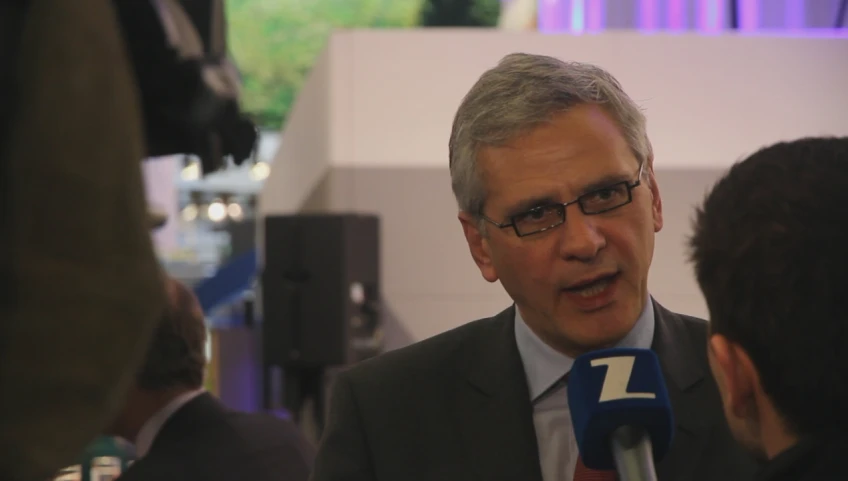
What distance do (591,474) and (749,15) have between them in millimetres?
5432

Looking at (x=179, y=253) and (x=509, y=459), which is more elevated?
(x=509, y=459)

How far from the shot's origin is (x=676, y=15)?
21.7 ft

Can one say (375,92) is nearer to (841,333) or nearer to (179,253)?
(841,333)

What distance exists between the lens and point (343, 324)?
5.48 metres

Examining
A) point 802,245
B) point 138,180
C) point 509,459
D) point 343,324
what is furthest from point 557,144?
point 343,324

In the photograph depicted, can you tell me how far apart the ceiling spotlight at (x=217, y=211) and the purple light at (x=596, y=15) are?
1732cm

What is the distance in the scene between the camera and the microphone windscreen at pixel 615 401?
113 centimetres

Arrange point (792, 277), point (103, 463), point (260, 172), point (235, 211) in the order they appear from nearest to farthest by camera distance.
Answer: point (792, 277)
point (103, 463)
point (260, 172)
point (235, 211)

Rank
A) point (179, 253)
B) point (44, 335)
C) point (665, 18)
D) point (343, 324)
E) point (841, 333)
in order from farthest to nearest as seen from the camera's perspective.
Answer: point (179, 253) → point (665, 18) → point (343, 324) → point (841, 333) → point (44, 335)

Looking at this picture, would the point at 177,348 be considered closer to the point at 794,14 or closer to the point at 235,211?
the point at 794,14

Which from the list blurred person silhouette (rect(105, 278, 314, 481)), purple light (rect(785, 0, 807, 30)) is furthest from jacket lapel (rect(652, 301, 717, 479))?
purple light (rect(785, 0, 807, 30))

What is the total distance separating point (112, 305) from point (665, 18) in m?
6.22

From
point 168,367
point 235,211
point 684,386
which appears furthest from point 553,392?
point 235,211

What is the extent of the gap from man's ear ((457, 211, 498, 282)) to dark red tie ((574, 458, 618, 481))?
1.12ft
